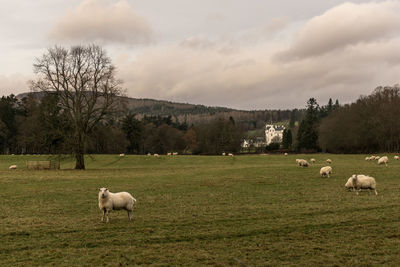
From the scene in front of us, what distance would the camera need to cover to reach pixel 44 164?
52.2 m

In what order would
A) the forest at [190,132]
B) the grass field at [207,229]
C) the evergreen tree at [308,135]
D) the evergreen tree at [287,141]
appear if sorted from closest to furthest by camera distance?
1. the grass field at [207,229]
2. the forest at [190,132]
3. the evergreen tree at [308,135]
4. the evergreen tree at [287,141]

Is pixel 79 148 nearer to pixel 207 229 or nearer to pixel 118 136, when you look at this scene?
pixel 207 229

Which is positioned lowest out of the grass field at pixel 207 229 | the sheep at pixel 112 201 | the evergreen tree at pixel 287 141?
the grass field at pixel 207 229

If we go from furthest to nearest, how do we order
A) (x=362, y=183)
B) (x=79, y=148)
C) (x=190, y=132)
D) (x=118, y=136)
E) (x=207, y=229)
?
(x=190, y=132) → (x=118, y=136) → (x=79, y=148) → (x=362, y=183) → (x=207, y=229)

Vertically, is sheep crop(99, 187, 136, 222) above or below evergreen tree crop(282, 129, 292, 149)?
below

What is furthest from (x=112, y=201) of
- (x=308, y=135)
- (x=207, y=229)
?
(x=308, y=135)

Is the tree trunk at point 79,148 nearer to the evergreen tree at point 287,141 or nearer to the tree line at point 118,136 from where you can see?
the tree line at point 118,136

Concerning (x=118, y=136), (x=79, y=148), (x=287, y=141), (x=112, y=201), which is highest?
(x=118, y=136)

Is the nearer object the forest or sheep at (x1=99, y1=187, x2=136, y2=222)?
sheep at (x1=99, y1=187, x2=136, y2=222)

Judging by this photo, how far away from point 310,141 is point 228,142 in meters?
30.1

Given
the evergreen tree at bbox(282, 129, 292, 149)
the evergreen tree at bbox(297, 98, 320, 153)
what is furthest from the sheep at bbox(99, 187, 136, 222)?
the evergreen tree at bbox(282, 129, 292, 149)

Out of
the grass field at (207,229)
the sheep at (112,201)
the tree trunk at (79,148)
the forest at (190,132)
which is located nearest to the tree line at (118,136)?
the forest at (190,132)

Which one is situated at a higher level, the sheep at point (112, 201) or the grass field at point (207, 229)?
the sheep at point (112, 201)

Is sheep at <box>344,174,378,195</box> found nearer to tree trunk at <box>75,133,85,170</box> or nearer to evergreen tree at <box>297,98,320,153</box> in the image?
tree trunk at <box>75,133,85,170</box>
